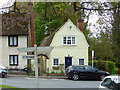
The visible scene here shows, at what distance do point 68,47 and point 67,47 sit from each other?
131mm

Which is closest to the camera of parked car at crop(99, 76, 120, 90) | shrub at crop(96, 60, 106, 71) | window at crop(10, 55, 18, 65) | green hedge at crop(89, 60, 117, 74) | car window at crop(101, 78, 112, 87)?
parked car at crop(99, 76, 120, 90)

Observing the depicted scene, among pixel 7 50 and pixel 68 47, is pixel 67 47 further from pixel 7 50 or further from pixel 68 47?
pixel 7 50

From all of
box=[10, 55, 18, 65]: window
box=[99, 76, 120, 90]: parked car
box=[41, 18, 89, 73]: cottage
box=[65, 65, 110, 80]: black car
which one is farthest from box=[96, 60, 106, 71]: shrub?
box=[99, 76, 120, 90]: parked car

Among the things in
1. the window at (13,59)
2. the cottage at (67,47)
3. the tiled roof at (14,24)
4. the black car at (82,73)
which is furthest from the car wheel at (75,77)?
the window at (13,59)

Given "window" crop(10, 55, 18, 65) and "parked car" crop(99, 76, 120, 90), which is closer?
"parked car" crop(99, 76, 120, 90)

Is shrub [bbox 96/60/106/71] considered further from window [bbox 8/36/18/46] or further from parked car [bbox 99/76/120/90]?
parked car [bbox 99/76/120/90]

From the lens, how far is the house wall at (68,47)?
36.4 metres

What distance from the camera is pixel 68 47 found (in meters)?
36.6

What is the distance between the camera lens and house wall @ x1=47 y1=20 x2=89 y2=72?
3644cm

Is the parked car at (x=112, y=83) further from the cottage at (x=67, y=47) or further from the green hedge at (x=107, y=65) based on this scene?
the cottage at (x=67, y=47)

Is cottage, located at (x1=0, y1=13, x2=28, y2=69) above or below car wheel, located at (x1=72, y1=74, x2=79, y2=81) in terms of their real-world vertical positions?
above

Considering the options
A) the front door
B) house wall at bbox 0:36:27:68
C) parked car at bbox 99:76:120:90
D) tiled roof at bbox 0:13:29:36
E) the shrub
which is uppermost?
tiled roof at bbox 0:13:29:36

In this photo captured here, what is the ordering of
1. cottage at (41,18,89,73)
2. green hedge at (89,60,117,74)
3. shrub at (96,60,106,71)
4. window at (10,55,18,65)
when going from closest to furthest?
1. green hedge at (89,60,117,74)
2. cottage at (41,18,89,73)
3. shrub at (96,60,106,71)
4. window at (10,55,18,65)

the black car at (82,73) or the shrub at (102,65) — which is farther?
the shrub at (102,65)
